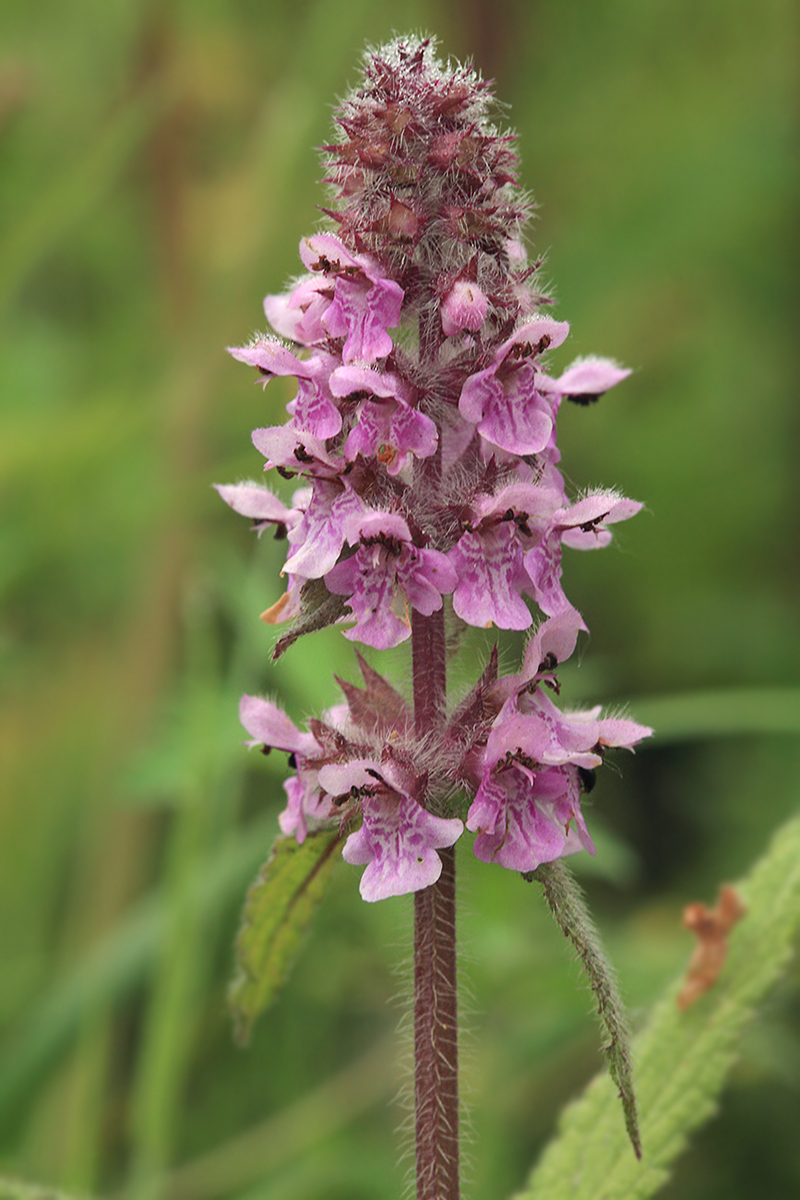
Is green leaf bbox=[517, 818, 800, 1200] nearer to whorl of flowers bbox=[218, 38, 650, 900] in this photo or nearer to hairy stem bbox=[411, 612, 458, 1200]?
hairy stem bbox=[411, 612, 458, 1200]

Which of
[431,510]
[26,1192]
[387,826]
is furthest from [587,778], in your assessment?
[26,1192]

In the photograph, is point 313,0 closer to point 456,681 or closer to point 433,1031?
point 456,681

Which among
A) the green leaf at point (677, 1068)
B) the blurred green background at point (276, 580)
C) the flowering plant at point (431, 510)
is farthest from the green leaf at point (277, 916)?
the green leaf at point (677, 1068)

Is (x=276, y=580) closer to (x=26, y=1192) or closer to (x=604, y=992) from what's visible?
(x=26, y=1192)

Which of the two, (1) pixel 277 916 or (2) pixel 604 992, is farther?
(1) pixel 277 916

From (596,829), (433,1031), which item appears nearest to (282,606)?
(433,1031)

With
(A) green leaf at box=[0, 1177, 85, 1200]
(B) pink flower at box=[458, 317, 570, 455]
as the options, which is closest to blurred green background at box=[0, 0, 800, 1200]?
(A) green leaf at box=[0, 1177, 85, 1200]
